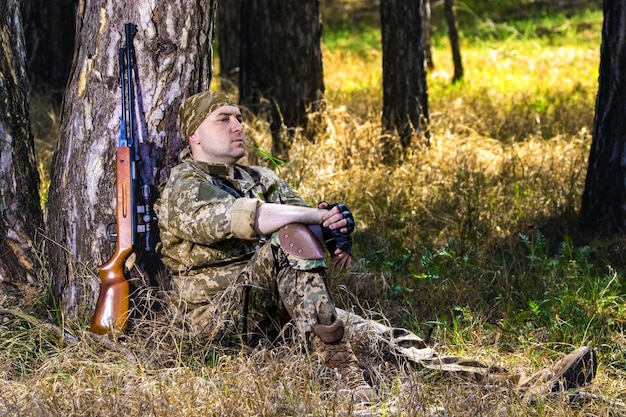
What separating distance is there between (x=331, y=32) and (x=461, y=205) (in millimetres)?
15269

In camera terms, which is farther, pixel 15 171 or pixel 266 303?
pixel 15 171

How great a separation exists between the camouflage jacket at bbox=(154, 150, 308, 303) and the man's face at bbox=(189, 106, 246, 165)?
6 centimetres

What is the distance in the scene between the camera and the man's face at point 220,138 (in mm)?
4625

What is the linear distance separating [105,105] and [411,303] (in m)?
2.04

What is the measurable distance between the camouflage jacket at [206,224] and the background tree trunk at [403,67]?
4598mm

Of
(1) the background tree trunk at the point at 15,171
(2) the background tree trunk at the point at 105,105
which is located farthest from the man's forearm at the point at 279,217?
(1) the background tree trunk at the point at 15,171

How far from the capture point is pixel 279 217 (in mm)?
4211

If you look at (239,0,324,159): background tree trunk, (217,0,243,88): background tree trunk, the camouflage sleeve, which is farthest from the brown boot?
(217,0,243,88): background tree trunk

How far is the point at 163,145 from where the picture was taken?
16.1 ft

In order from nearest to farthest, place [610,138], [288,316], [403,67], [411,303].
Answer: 1. [288,316]
2. [411,303]
3. [610,138]
4. [403,67]

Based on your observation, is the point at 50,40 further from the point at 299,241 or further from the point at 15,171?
the point at 299,241

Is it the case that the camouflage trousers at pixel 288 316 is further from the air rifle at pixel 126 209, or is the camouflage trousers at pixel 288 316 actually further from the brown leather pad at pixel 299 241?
the air rifle at pixel 126 209

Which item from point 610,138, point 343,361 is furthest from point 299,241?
point 610,138

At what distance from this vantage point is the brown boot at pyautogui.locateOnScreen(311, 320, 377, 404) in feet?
13.6
